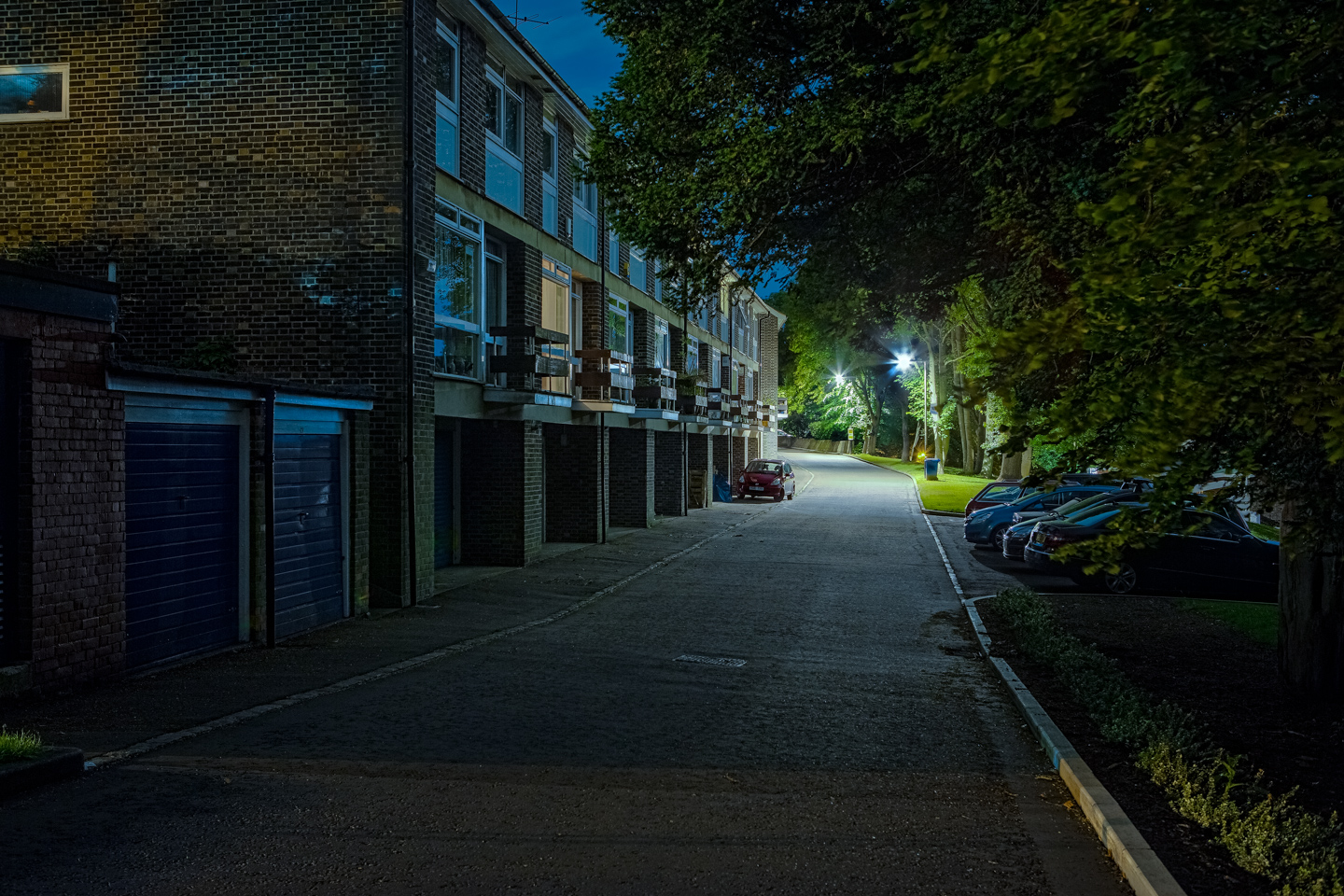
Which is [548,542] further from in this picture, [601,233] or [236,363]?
[236,363]

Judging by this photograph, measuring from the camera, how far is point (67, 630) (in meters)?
9.44

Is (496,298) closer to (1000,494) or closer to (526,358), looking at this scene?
(526,358)

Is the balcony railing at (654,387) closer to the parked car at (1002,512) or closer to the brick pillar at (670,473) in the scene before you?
the brick pillar at (670,473)

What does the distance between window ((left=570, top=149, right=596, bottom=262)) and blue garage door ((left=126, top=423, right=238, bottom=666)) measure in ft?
40.7

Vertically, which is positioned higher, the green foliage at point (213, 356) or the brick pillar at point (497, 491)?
the green foliage at point (213, 356)

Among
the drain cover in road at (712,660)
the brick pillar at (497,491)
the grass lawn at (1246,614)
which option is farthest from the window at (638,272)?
the drain cover in road at (712,660)

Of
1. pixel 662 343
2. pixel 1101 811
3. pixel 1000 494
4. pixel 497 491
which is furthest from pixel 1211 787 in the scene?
pixel 662 343

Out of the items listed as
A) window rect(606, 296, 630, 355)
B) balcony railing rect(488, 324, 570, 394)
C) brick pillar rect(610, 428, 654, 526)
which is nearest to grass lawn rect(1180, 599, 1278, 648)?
balcony railing rect(488, 324, 570, 394)

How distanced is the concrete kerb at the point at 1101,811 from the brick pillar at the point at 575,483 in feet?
48.9

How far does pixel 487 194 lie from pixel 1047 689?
1221cm

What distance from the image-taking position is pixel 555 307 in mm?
22453

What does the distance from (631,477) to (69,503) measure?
Result: 63.5ft

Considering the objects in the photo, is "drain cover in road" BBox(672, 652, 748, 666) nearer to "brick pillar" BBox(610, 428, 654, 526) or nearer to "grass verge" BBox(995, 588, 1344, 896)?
"grass verge" BBox(995, 588, 1344, 896)

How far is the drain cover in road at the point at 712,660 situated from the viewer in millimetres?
11516
